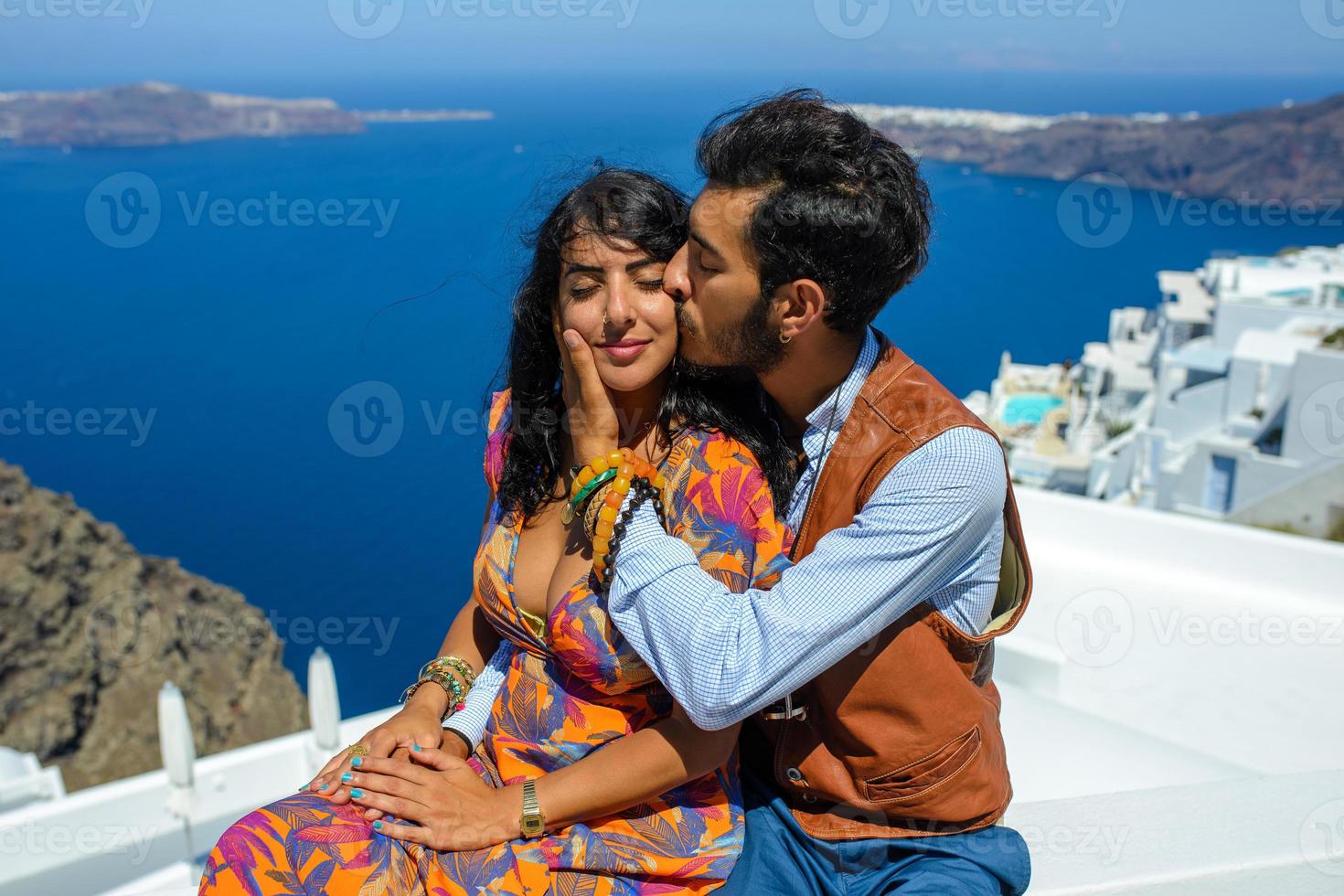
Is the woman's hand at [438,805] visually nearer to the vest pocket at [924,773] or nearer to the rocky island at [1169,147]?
the vest pocket at [924,773]

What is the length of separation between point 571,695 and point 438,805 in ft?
1.01

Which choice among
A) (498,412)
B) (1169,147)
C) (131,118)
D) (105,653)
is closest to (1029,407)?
(105,653)

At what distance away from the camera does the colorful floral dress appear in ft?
5.61

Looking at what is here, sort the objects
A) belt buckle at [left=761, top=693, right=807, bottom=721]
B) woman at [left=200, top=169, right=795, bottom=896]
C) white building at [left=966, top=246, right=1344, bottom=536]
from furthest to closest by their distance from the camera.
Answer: white building at [left=966, top=246, right=1344, bottom=536]
belt buckle at [left=761, top=693, right=807, bottom=721]
woman at [left=200, top=169, right=795, bottom=896]

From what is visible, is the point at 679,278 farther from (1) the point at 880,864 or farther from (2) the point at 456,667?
(1) the point at 880,864

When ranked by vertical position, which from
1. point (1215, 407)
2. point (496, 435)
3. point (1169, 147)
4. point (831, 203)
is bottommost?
point (1215, 407)

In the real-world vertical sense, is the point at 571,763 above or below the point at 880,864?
above

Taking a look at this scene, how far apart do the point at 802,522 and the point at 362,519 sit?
2043 inches

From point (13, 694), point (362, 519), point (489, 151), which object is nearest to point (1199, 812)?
point (13, 694)

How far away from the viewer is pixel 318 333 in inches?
2559

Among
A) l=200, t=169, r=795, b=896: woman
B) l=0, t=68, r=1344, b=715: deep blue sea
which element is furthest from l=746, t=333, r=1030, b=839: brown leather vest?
l=0, t=68, r=1344, b=715: deep blue sea

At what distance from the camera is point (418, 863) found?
177cm

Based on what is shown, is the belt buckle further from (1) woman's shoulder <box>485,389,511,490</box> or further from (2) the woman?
(1) woman's shoulder <box>485,389,511,490</box>

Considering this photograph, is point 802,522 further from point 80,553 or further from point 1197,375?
point 80,553
